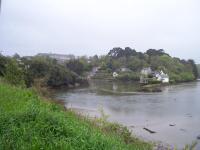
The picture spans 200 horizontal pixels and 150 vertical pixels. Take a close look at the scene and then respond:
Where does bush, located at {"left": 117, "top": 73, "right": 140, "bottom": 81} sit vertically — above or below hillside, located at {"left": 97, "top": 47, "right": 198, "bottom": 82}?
below

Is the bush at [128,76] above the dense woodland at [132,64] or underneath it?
underneath

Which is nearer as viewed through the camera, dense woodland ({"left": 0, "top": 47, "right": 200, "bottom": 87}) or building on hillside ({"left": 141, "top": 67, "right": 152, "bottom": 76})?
dense woodland ({"left": 0, "top": 47, "right": 200, "bottom": 87})

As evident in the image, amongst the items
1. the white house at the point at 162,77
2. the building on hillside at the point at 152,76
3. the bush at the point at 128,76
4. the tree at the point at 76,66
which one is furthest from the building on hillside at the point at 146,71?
the tree at the point at 76,66

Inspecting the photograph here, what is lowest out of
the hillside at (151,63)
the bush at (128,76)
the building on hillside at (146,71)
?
the bush at (128,76)

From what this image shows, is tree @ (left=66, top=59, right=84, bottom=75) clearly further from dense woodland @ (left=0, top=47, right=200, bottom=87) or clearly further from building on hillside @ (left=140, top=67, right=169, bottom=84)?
building on hillside @ (left=140, top=67, right=169, bottom=84)

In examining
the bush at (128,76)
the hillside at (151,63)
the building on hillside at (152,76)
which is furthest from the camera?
the hillside at (151,63)

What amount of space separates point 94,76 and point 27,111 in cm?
5926

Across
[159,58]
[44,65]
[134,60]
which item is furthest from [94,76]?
[44,65]

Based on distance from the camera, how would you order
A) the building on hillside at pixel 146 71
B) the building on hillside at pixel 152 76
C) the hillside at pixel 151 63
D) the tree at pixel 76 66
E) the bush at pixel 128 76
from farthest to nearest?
the hillside at pixel 151 63 < the bush at pixel 128 76 < the building on hillside at pixel 146 71 < the tree at pixel 76 66 < the building on hillside at pixel 152 76

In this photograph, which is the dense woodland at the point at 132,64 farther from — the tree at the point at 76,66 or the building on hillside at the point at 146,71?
the building on hillside at the point at 146,71

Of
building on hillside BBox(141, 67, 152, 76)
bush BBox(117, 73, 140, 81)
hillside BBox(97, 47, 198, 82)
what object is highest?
hillside BBox(97, 47, 198, 82)

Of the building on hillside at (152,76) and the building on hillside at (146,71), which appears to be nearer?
the building on hillside at (152,76)

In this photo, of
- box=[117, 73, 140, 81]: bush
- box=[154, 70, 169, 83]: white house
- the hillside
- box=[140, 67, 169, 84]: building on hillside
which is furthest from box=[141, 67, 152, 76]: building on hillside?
box=[154, 70, 169, 83]: white house

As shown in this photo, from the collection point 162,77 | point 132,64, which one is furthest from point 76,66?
point 162,77
